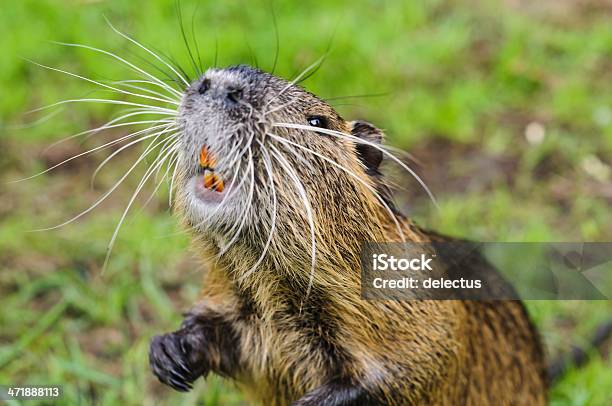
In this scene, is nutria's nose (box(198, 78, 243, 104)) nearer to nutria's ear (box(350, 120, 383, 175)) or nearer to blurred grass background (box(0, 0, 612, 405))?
nutria's ear (box(350, 120, 383, 175))

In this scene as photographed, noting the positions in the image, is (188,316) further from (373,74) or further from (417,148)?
(373,74)

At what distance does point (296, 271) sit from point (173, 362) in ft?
1.82

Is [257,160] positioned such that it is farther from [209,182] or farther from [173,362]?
[173,362]

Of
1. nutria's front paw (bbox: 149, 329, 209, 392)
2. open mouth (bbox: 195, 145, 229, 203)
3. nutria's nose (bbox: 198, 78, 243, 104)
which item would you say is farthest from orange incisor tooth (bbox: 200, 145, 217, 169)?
nutria's front paw (bbox: 149, 329, 209, 392)

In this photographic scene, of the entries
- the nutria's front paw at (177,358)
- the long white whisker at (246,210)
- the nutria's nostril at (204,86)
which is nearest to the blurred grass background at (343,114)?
the nutria's front paw at (177,358)

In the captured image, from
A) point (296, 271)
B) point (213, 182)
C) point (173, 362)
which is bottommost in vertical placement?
point (173, 362)

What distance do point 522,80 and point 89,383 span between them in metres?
3.45

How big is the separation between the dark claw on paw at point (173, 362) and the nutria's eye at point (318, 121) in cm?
84

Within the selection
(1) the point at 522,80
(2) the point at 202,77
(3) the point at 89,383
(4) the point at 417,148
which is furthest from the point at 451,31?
(2) the point at 202,77

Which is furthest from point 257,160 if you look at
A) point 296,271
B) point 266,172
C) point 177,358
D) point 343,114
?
point 343,114

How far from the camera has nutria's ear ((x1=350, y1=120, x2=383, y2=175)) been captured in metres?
2.71

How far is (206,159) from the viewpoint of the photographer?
235 centimetres

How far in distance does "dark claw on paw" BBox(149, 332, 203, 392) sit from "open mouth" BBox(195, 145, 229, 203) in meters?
0.64

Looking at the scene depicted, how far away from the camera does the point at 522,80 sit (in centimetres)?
579
